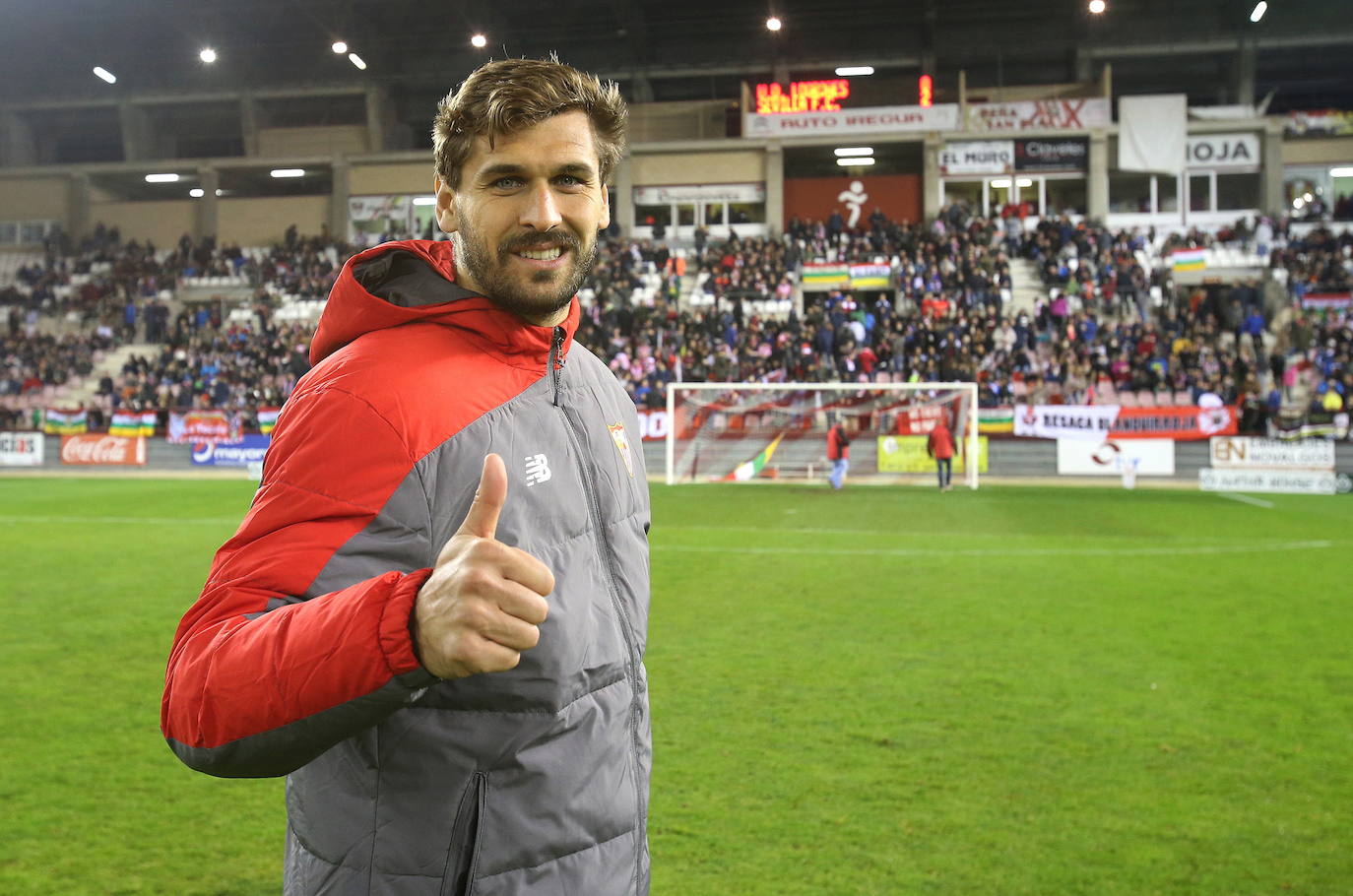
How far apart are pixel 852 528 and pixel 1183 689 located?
878 centimetres

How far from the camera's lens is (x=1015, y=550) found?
13.1m

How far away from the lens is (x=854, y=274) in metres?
35.0

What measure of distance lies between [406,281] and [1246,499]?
21676 millimetres

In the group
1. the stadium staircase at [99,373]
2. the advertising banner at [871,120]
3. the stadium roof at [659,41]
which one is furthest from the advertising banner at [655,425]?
the stadium roof at [659,41]

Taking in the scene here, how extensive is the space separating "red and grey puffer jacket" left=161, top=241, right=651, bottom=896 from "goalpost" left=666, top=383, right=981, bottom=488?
21.9 m

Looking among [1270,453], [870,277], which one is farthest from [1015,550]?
[870,277]

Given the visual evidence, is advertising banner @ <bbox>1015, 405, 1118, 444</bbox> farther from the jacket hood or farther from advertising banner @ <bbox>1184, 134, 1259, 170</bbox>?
the jacket hood

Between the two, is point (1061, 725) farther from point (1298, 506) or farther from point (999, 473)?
point (999, 473)

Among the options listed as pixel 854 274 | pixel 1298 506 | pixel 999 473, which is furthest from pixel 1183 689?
pixel 854 274

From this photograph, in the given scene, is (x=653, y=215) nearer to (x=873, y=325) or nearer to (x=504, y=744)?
(x=873, y=325)

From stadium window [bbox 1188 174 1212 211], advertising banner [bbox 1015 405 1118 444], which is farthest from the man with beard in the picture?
stadium window [bbox 1188 174 1212 211]

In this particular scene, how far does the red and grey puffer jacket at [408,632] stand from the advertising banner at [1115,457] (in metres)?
23.9

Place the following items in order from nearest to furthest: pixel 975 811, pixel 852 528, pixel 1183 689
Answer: pixel 975 811 < pixel 1183 689 < pixel 852 528

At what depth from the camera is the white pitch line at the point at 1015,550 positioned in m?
12.8
